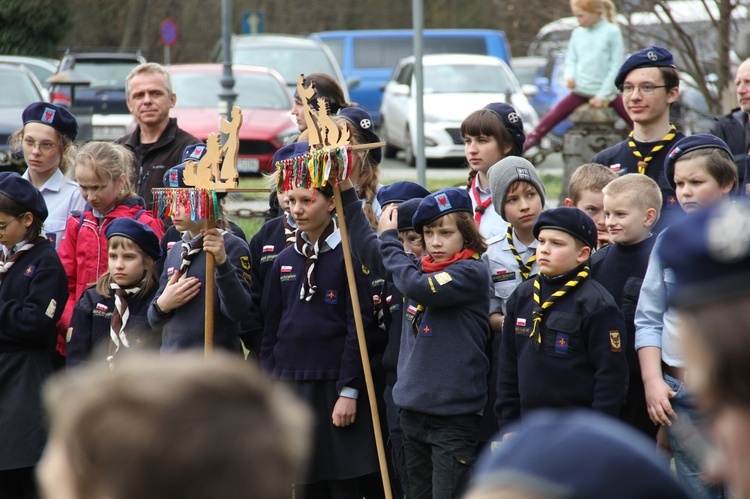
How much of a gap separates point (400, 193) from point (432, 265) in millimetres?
732

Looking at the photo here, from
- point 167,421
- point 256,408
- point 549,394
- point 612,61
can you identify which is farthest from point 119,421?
point 612,61

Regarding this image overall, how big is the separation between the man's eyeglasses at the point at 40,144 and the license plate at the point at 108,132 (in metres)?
10.4

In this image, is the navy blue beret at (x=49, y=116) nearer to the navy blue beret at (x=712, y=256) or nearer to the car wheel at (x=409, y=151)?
the navy blue beret at (x=712, y=256)

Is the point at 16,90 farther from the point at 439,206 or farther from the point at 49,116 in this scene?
the point at 439,206

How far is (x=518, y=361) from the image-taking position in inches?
187

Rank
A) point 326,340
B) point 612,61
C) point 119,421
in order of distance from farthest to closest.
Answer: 1. point 612,61
2. point 326,340
3. point 119,421

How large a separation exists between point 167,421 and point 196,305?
13.4 ft

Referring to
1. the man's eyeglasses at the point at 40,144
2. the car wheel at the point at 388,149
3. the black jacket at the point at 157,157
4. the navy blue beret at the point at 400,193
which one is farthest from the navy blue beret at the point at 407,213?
the car wheel at the point at 388,149

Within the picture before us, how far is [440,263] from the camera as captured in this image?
5.00 metres

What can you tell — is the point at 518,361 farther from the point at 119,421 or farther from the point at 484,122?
the point at 119,421

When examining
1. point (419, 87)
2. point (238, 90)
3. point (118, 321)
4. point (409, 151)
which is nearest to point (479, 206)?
point (118, 321)

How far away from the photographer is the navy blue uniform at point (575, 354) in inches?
178

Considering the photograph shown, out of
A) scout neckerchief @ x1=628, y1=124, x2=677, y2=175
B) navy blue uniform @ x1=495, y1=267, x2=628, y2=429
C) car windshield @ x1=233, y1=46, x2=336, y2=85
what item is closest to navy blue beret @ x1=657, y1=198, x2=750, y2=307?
navy blue uniform @ x1=495, y1=267, x2=628, y2=429

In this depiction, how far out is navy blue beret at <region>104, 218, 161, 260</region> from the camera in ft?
18.2
